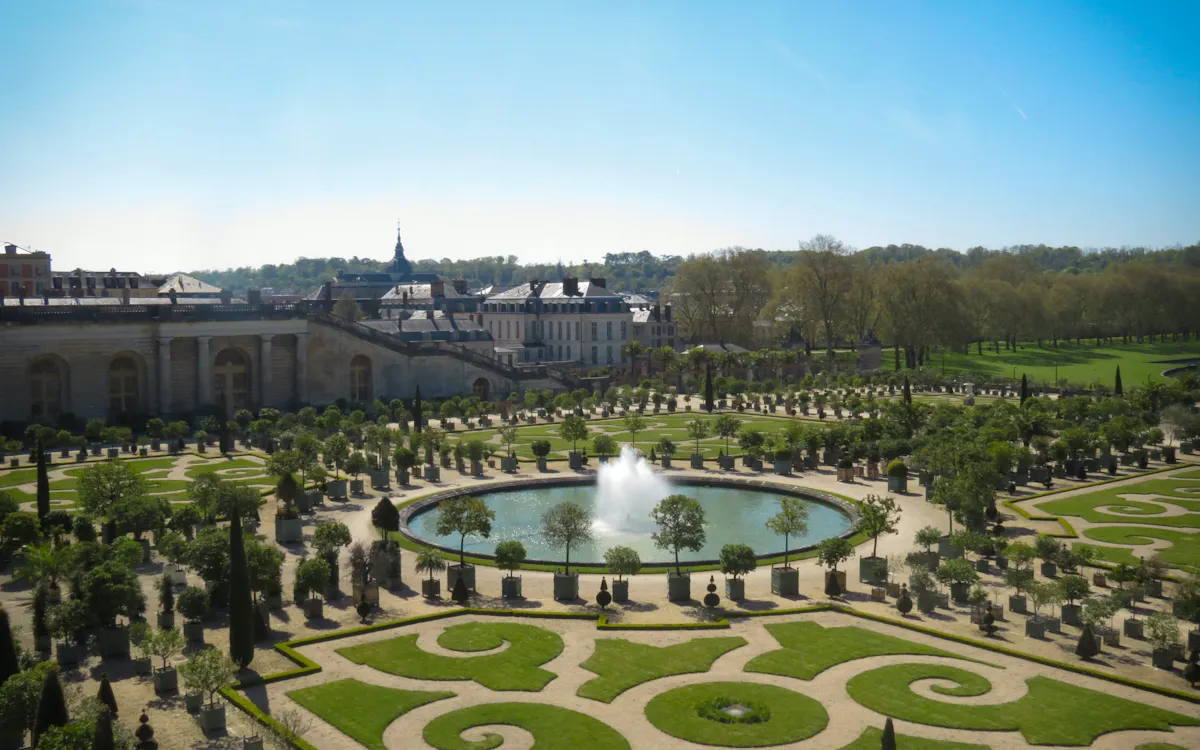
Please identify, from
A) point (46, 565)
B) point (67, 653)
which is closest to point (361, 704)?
point (67, 653)

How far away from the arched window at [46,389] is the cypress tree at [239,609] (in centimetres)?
5304

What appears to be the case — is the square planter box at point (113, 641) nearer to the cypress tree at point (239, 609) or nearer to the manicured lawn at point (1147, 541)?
the cypress tree at point (239, 609)

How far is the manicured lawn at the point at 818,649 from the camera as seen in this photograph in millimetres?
29594

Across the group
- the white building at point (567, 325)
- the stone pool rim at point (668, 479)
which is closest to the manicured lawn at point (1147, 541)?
the stone pool rim at point (668, 479)

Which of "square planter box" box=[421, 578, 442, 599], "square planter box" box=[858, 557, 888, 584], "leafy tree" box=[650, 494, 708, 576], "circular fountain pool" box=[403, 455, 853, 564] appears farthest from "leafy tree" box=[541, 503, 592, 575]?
"square planter box" box=[858, 557, 888, 584]

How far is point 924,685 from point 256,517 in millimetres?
28078

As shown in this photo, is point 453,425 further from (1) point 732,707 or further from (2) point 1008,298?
(2) point 1008,298

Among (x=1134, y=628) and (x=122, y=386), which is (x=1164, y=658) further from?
(x=122, y=386)

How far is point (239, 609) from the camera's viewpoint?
28828 mm

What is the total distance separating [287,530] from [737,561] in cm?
1955

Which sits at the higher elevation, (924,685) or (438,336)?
(438,336)

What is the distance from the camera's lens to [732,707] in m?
26.8

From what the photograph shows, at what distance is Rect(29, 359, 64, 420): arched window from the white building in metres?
45.8

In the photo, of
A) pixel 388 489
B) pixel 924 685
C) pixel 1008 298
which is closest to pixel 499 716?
pixel 924 685
